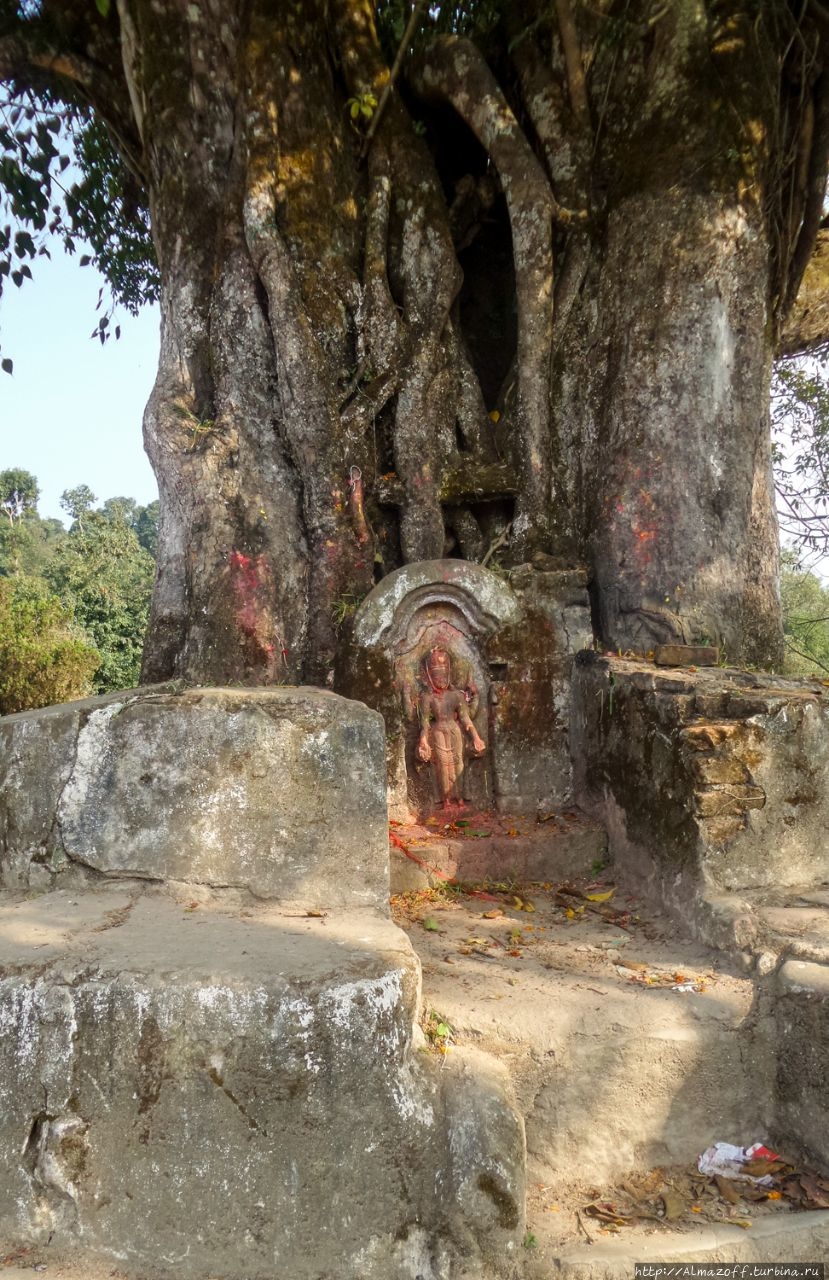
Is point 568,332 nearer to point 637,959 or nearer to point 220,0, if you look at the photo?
point 220,0

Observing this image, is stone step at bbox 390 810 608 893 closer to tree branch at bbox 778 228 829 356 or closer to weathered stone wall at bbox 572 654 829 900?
weathered stone wall at bbox 572 654 829 900

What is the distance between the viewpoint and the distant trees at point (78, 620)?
16438mm

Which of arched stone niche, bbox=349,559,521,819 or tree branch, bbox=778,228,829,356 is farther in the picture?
tree branch, bbox=778,228,829,356

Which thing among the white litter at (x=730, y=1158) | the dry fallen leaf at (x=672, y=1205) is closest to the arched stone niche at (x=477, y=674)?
the white litter at (x=730, y=1158)

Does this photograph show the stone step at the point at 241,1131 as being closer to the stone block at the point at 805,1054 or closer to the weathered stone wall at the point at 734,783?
the stone block at the point at 805,1054

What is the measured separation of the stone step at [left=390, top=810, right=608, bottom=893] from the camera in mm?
4242

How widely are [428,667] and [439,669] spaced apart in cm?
7

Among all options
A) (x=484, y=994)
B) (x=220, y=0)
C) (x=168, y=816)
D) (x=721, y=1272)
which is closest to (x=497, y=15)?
(x=220, y=0)

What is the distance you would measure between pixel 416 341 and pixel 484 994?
3907 mm

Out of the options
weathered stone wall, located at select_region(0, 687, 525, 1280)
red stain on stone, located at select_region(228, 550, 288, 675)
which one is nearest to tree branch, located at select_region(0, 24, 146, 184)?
red stain on stone, located at select_region(228, 550, 288, 675)

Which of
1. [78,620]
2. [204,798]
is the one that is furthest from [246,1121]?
[78,620]

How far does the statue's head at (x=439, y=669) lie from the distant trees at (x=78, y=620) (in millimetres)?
13082

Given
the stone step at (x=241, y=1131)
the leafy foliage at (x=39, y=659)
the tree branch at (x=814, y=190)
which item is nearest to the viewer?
the stone step at (x=241, y=1131)

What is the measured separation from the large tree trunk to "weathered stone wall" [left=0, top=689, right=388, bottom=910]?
158 centimetres
